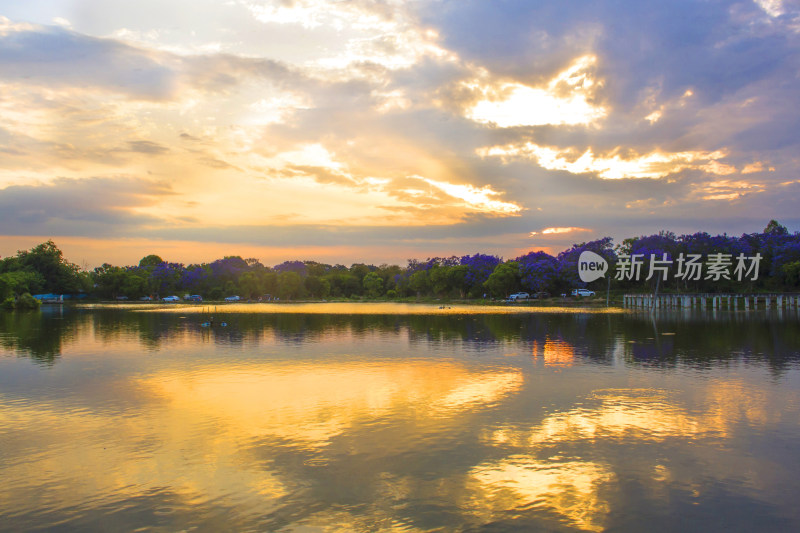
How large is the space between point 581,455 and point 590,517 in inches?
123

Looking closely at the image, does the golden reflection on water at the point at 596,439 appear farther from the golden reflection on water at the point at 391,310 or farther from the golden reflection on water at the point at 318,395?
the golden reflection on water at the point at 391,310

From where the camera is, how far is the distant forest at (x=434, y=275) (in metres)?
93.2

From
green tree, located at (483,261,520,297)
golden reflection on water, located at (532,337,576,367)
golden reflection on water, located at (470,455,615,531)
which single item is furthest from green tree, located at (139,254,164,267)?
golden reflection on water, located at (470,455,615,531)

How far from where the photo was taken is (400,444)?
13.0 metres

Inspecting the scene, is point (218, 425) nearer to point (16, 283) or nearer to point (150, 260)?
point (16, 283)

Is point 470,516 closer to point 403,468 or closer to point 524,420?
point 403,468

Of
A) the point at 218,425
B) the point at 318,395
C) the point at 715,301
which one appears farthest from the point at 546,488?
the point at 715,301

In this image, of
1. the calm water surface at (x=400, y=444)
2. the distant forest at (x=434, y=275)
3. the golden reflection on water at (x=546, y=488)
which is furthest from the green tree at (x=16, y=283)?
the golden reflection on water at (x=546, y=488)

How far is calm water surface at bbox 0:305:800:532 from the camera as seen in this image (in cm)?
935

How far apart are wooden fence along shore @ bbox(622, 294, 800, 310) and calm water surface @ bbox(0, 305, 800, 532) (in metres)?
61.5

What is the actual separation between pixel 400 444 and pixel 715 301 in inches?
3240

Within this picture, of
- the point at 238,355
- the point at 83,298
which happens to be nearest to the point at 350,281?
the point at 83,298

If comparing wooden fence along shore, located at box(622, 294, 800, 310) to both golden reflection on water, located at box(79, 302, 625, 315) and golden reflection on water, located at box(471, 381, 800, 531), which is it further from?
golden reflection on water, located at box(471, 381, 800, 531)

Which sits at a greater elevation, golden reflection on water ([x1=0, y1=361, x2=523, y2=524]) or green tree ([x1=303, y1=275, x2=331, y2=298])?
green tree ([x1=303, y1=275, x2=331, y2=298])
